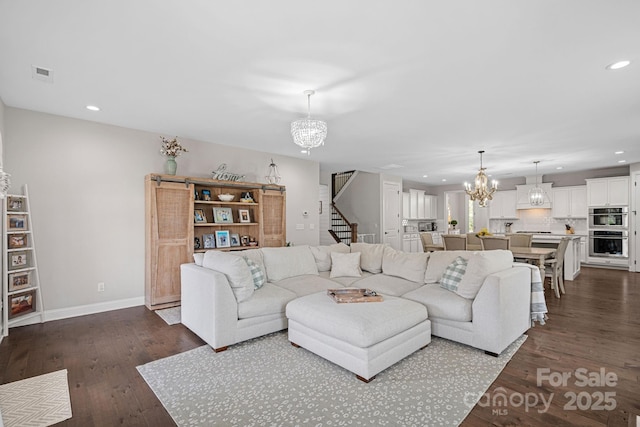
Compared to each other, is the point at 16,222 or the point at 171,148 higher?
the point at 171,148

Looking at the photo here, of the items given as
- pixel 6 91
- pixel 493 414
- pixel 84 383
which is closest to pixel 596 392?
pixel 493 414

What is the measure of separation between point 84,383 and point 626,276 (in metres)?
9.41

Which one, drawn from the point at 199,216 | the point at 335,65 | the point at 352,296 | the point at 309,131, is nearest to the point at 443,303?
the point at 352,296

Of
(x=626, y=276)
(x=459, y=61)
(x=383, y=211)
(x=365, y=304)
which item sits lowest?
(x=626, y=276)

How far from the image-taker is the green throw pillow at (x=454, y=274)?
131 inches

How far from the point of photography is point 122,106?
3.62 m

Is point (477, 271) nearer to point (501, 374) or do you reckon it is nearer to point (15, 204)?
point (501, 374)

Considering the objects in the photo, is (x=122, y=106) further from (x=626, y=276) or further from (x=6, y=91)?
(x=626, y=276)

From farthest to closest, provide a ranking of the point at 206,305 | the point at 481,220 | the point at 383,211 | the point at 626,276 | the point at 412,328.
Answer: the point at 481,220, the point at 383,211, the point at 626,276, the point at 206,305, the point at 412,328

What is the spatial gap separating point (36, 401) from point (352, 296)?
2537 mm

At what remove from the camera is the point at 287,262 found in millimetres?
4195

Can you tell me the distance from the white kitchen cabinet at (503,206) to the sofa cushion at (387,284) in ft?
23.5

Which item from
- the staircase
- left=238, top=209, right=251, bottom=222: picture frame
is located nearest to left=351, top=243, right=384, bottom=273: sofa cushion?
left=238, top=209, right=251, bottom=222: picture frame

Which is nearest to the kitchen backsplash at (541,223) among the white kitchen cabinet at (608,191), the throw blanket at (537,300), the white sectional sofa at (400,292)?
the white kitchen cabinet at (608,191)
